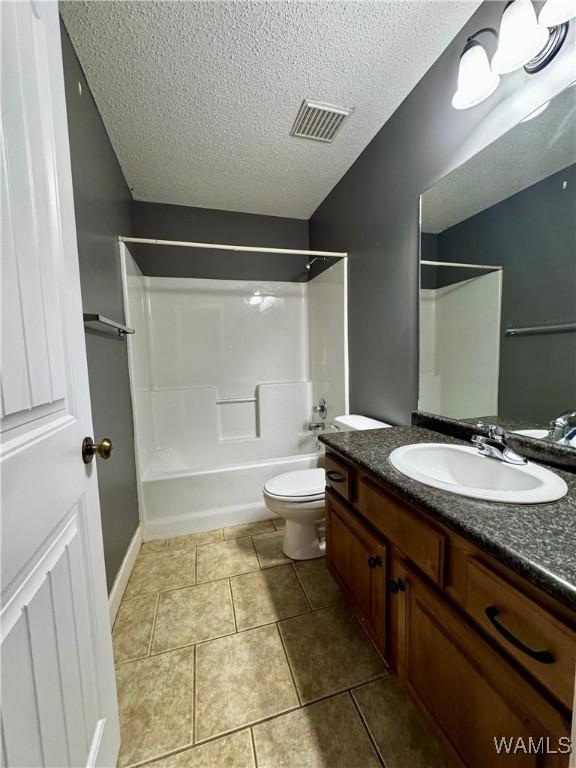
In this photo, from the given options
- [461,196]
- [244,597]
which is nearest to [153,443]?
[244,597]

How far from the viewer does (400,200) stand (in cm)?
157

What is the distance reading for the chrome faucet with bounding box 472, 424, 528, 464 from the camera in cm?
93

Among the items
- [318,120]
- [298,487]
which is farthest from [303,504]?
[318,120]

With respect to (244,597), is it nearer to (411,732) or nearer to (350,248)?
(411,732)

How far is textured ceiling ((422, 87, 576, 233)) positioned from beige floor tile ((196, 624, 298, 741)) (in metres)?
1.94

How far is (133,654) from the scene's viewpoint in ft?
3.91

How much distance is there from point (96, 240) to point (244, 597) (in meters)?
1.89

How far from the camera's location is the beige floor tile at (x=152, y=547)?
5.98 ft

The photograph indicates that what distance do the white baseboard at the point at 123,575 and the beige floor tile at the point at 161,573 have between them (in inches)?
1.7

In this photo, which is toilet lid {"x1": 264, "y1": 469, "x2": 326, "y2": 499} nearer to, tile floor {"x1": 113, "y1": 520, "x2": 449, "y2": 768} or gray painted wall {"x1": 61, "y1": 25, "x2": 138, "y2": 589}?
tile floor {"x1": 113, "y1": 520, "x2": 449, "y2": 768}

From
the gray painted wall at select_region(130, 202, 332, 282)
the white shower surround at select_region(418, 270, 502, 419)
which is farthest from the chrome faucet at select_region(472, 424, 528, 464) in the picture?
the gray painted wall at select_region(130, 202, 332, 282)

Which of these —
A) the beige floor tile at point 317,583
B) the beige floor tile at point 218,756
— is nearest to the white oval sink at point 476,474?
the beige floor tile at point 317,583

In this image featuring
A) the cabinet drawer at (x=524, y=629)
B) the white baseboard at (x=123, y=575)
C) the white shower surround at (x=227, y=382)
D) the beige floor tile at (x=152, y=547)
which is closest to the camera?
the cabinet drawer at (x=524, y=629)

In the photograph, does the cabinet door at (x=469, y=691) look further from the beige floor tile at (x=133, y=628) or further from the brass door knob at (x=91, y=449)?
the beige floor tile at (x=133, y=628)
